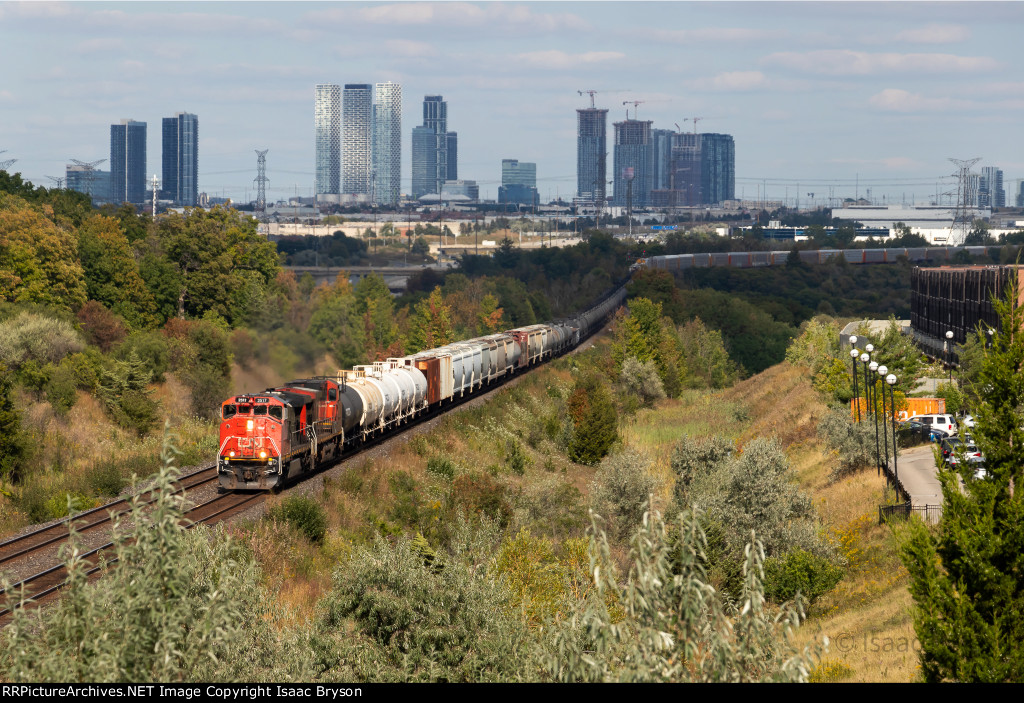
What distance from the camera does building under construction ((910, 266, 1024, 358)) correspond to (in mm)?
74012

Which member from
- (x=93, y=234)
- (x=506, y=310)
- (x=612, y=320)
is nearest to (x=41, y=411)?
(x=93, y=234)

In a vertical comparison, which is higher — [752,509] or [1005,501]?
[1005,501]

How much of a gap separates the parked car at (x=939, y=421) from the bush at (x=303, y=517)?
112ft

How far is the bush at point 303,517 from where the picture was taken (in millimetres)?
32969

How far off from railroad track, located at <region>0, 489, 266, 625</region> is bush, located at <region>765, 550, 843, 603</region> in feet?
54.0

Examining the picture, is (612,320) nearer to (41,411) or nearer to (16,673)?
(41,411)

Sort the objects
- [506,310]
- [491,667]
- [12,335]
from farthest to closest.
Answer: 1. [506,310]
2. [12,335]
3. [491,667]

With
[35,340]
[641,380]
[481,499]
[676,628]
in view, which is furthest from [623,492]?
[641,380]

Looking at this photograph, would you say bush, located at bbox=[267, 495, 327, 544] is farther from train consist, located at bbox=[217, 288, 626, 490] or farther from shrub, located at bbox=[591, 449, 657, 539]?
shrub, located at bbox=[591, 449, 657, 539]

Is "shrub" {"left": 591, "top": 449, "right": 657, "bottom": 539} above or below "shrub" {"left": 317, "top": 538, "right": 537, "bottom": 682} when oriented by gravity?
below

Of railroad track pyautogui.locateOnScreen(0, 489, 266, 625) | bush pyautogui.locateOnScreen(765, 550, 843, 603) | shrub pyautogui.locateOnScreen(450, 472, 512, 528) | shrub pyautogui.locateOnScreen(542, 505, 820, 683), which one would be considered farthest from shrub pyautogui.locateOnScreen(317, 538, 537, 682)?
shrub pyautogui.locateOnScreen(450, 472, 512, 528)

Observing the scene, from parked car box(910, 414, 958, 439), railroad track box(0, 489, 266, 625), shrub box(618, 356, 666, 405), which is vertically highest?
parked car box(910, 414, 958, 439)

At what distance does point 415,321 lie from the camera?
339 ft

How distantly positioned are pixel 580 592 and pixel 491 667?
8.22 m
